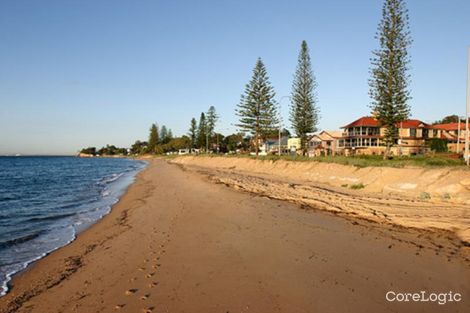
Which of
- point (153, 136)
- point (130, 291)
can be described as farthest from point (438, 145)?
point (153, 136)

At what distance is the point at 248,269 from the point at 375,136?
51.7 meters

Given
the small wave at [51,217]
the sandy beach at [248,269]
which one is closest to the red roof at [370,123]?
the sandy beach at [248,269]

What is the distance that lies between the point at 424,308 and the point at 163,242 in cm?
532

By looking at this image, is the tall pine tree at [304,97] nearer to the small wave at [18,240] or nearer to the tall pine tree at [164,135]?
the small wave at [18,240]

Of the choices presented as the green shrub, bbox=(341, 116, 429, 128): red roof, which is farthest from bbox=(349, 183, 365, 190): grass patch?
bbox=(341, 116, 429, 128): red roof

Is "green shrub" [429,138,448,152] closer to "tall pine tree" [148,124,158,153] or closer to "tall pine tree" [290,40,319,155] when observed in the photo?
"tall pine tree" [290,40,319,155]

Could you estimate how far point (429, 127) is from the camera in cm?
5488

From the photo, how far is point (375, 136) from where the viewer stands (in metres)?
51.8

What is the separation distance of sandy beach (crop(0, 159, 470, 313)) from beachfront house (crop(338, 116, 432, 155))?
45026mm

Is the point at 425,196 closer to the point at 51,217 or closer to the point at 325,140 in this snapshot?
the point at 51,217

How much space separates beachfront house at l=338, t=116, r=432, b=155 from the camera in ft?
169

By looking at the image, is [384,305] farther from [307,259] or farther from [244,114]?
[244,114]

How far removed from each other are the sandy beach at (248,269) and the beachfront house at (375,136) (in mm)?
45026

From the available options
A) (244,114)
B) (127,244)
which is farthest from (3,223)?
(244,114)
